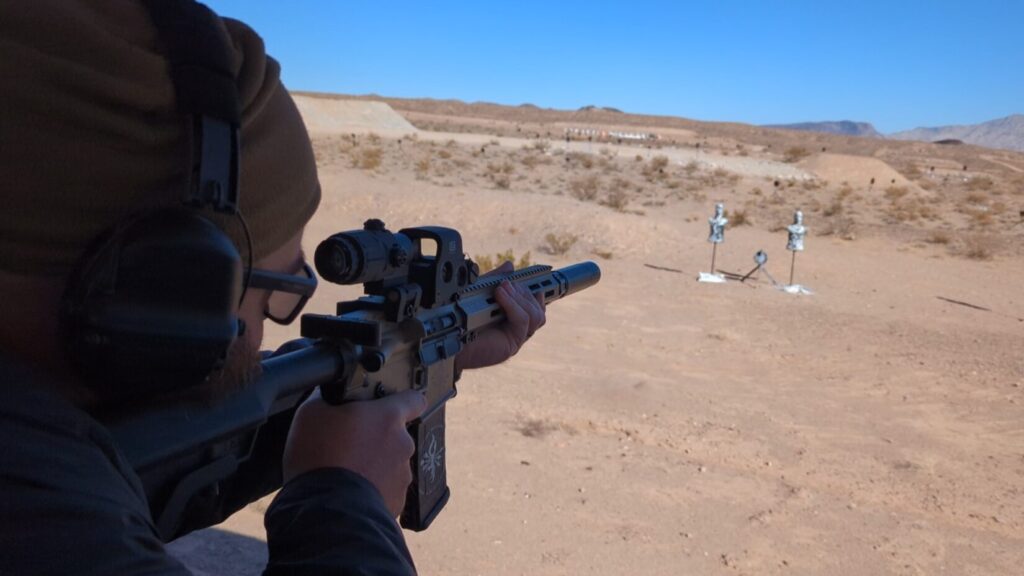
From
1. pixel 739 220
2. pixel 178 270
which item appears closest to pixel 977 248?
pixel 739 220

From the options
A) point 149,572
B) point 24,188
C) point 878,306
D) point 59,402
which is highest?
point 24,188

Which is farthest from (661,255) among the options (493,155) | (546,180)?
(493,155)

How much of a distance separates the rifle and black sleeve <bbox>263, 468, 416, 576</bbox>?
0.15 metres

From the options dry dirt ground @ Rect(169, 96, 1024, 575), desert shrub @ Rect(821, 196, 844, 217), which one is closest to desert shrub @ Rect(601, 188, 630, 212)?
dry dirt ground @ Rect(169, 96, 1024, 575)

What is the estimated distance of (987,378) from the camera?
732 cm

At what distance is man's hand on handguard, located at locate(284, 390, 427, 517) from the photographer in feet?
4.06

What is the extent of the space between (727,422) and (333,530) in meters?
5.17

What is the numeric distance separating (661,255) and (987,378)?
703 centimetres

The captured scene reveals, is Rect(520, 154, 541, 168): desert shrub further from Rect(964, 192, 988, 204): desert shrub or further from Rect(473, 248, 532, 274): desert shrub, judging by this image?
Rect(473, 248, 532, 274): desert shrub

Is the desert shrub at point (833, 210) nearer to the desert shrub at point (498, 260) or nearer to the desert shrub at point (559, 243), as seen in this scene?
the desert shrub at point (559, 243)

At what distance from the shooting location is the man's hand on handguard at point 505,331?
2.50 meters

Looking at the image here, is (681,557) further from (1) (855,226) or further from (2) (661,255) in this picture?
(1) (855,226)

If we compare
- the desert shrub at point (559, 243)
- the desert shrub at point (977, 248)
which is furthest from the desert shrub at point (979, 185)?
the desert shrub at point (559, 243)

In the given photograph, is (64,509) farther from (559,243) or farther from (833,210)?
(833,210)
